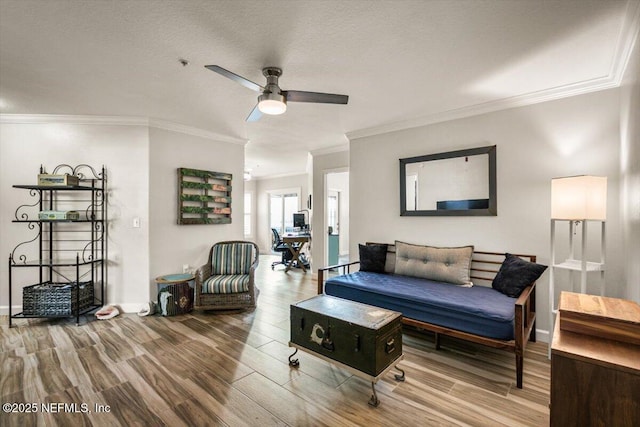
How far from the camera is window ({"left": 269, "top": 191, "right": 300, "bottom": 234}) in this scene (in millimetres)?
9023

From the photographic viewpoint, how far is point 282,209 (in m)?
9.23

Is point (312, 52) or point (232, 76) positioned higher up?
point (312, 52)

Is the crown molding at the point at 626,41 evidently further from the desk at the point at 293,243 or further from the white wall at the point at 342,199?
the white wall at the point at 342,199

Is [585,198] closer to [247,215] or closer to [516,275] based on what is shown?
[516,275]

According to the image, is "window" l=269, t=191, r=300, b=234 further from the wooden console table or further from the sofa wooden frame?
the wooden console table

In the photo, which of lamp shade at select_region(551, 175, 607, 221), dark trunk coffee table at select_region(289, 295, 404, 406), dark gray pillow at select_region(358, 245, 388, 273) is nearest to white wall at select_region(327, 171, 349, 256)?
dark gray pillow at select_region(358, 245, 388, 273)

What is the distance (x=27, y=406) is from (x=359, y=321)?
2.34 m

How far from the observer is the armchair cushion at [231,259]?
4.12 meters

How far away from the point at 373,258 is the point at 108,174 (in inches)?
144

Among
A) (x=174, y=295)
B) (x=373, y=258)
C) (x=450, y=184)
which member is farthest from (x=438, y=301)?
(x=174, y=295)

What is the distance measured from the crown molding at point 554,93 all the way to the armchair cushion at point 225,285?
267 cm

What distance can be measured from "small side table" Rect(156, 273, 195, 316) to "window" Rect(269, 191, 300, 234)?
5.18 meters

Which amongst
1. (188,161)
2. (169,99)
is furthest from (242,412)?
(188,161)

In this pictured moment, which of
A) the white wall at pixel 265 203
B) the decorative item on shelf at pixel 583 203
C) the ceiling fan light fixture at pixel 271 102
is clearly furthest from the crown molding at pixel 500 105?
the white wall at pixel 265 203
